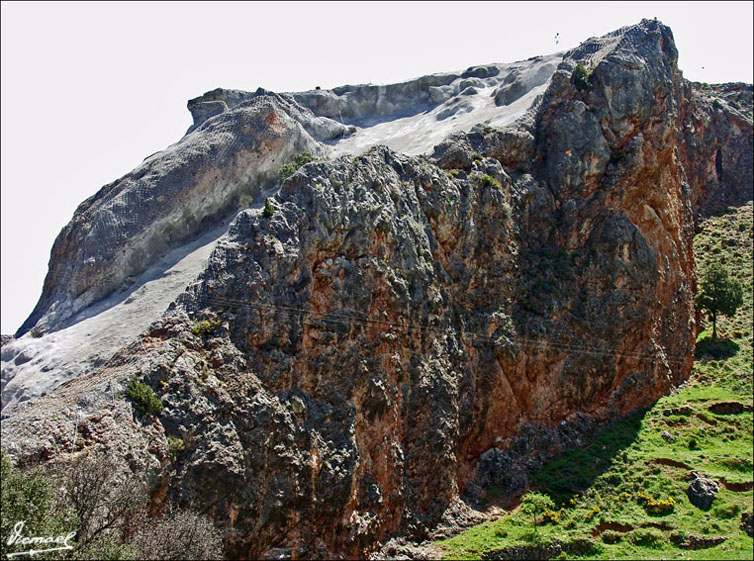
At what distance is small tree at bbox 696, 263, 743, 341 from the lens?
55844 mm

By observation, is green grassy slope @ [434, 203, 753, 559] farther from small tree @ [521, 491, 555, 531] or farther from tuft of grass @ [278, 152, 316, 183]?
tuft of grass @ [278, 152, 316, 183]

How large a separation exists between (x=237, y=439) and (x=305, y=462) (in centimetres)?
364

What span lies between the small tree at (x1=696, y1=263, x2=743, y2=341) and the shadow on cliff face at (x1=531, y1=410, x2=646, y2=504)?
1373 cm

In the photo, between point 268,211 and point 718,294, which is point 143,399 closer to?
point 268,211

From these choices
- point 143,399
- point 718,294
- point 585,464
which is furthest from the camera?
point 718,294

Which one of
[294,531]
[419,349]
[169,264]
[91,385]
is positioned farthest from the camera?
[169,264]

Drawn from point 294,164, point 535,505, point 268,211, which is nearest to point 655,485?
point 535,505

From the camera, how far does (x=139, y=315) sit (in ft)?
145

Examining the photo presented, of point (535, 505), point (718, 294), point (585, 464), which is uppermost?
point (718, 294)

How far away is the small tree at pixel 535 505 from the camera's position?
131 feet

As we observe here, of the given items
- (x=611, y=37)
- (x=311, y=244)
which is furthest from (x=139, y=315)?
(x=611, y=37)

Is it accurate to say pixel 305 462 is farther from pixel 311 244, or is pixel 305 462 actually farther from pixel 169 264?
pixel 169 264

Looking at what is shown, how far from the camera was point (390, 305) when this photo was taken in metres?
42.1

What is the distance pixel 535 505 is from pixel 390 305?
→ 13.2 meters
